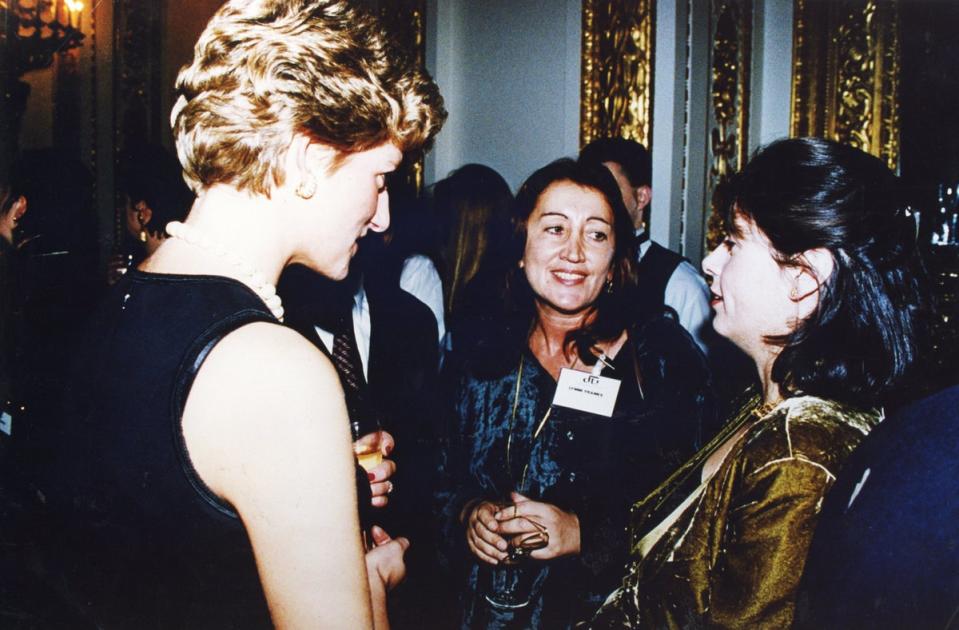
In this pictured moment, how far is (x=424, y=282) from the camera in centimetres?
303

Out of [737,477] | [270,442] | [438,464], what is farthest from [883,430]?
[438,464]

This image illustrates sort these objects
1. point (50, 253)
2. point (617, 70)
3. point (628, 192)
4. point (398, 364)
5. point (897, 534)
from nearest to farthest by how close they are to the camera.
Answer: point (897, 534)
point (398, 364)
point (50, 253)
point (628, 192)
point (617, 70)

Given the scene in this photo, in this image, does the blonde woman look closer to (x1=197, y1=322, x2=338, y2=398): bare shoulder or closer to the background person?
(x1=197, y1=322, x2=338, y2=398): bare shoulder

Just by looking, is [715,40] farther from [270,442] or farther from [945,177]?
[270,442]

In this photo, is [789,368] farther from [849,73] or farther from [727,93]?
[849,73]

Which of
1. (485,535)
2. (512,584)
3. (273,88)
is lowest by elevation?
(512,584)

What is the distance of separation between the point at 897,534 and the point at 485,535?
1.25m

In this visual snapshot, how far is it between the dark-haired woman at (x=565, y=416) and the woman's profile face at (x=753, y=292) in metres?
0.52

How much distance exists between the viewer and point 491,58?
4.42 m

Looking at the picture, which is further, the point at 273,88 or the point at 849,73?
the point at 849,73

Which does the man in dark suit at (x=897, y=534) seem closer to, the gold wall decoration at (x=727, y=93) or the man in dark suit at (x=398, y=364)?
the man in dark suit at (x=398, y=364)

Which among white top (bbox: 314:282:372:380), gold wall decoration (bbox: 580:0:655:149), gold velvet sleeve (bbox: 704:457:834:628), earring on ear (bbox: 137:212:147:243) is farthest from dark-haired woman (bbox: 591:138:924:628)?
earring on ear (bbox: 137:212:147:243)

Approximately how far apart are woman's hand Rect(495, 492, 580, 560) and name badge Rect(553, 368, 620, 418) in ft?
0.94

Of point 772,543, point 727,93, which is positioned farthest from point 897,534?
point 727,93
